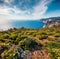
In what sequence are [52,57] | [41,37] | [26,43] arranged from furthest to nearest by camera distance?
[41,37]
[26,43]
[52,57]

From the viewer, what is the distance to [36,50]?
22.7 m

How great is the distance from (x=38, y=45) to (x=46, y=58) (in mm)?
5524

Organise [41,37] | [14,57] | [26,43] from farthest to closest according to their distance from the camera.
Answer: [41,37] → [26,43] → [14,57]

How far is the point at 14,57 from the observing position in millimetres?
17641

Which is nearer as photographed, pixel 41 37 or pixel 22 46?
pixel 22 46

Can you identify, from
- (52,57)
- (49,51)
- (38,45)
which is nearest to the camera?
(52,57)

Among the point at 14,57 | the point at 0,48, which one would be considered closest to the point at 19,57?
the point at 14,57

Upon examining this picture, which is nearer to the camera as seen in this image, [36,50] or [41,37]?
[36,50]

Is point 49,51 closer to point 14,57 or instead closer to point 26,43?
point 26,43

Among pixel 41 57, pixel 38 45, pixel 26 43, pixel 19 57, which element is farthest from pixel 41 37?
pixel 19 57

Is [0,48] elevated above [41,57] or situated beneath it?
elevated above

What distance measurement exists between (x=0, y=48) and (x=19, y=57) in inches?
110

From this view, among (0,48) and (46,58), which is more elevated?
(0,48)

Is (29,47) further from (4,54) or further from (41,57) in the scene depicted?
(4,54)
